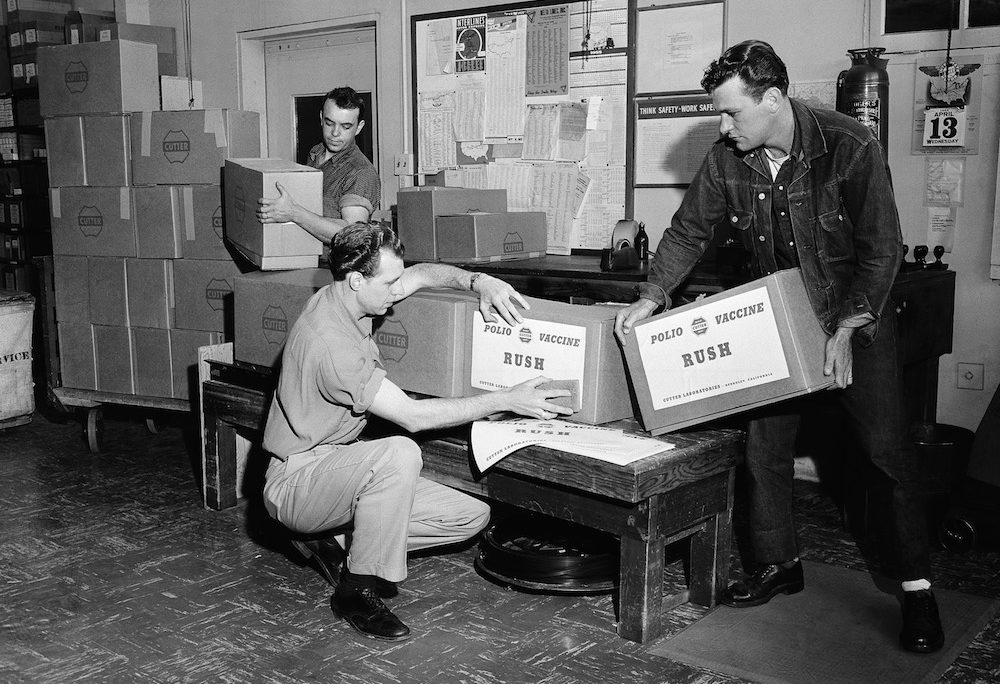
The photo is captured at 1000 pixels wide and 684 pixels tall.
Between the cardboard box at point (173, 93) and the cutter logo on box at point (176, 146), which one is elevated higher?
the cardboard box at point (173, 93)

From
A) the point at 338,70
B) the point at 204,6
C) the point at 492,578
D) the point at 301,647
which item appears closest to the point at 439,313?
the point at 492,578

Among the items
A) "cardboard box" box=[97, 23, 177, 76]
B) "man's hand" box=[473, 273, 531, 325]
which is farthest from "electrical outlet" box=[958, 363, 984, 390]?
"cardboard box" box=[97, 23, 177, 76]

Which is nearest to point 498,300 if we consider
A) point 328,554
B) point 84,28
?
point 328,554

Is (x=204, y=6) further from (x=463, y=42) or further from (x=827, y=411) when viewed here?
(x=827, y=411)

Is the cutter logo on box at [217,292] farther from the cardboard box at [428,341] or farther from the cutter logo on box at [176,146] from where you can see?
the cardboard box at [428,341]

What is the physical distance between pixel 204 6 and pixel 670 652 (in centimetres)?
479

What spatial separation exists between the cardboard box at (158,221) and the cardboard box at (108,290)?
6.7 inches

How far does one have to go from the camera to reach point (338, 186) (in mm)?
4016

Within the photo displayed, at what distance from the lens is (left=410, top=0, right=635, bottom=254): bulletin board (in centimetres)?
439

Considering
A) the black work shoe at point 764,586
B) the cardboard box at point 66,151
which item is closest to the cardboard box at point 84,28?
the cardboard box at point 66,151

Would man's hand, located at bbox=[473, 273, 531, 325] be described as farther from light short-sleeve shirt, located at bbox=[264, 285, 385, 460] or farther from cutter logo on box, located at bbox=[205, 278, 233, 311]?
cutter logo on box, located at bbox=[205, 278, 233, 311]

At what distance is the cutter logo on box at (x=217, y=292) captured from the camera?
14.5 ft

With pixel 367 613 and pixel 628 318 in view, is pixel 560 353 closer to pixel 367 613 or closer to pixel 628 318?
pixel 628 318

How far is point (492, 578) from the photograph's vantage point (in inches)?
121
